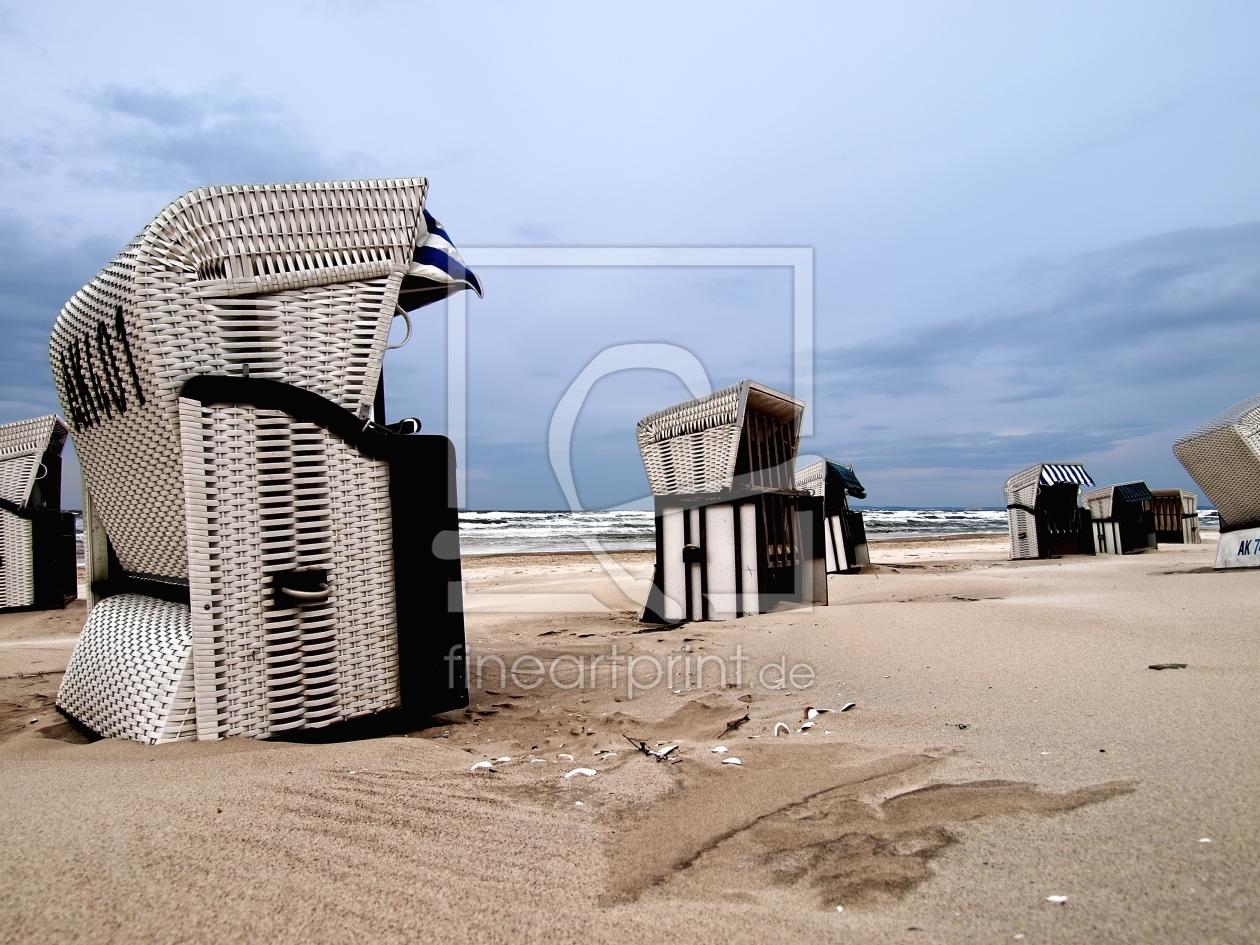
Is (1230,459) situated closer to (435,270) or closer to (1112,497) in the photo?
(435,270)

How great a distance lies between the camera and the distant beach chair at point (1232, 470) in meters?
6.85

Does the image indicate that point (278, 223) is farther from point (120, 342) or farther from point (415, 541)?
point (415, 541)

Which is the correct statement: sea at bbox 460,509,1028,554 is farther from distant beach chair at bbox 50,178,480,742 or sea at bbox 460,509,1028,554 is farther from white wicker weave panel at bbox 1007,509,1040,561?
distant beach chair at bbox 50,178,480,742

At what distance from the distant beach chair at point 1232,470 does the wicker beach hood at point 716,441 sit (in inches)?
152

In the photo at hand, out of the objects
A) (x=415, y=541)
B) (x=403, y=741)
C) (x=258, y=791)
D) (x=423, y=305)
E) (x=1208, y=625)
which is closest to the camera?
(x=258, y=791)

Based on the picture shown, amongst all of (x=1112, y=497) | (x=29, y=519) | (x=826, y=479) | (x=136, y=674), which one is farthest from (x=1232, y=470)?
(x=29, y=519)

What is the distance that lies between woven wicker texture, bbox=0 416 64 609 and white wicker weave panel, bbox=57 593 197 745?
286 inches

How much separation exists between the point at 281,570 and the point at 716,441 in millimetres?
4309

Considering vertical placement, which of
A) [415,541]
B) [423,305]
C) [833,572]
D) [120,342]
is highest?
[423,305]

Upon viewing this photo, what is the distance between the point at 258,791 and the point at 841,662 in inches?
119

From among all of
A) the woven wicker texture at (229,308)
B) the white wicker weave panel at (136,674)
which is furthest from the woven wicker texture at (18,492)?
the woven wicker texture at (229,308)

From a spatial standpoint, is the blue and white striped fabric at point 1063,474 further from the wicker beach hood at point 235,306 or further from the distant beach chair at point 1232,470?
the wicker beach hood at point 235,306

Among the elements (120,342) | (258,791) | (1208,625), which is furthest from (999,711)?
(120,342)

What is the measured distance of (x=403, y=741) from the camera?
2711mm
